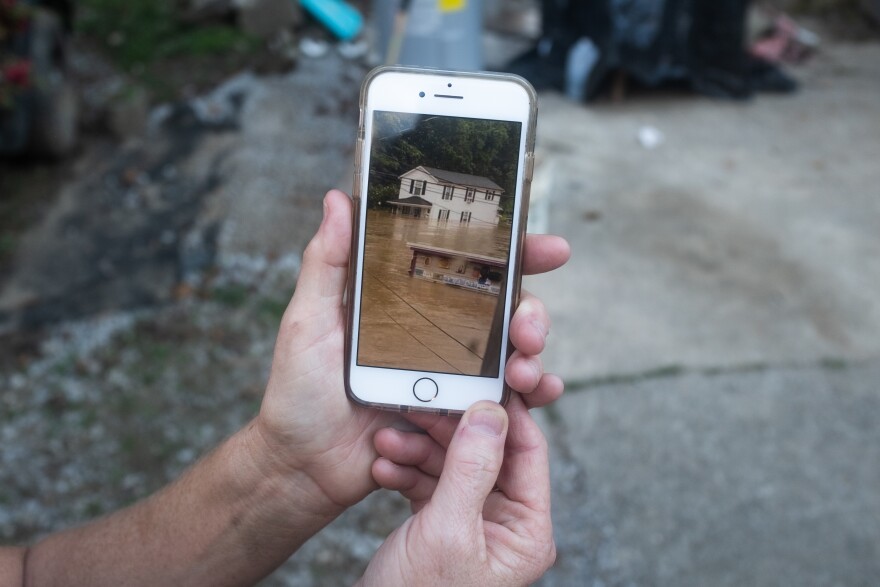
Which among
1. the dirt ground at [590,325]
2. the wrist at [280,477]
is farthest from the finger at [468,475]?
the dirt ground at [590,325]

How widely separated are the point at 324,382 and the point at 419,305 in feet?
0.82

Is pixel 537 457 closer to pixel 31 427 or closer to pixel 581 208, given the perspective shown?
pixel 31 427

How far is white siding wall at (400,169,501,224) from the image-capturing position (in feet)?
4.85

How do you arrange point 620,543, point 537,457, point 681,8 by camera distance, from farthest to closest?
point 681,8 < point 620,543 < point 537,457

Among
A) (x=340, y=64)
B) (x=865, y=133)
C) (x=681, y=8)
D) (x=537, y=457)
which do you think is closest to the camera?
(x=537, y=457)

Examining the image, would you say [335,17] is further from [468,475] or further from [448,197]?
[468,475]

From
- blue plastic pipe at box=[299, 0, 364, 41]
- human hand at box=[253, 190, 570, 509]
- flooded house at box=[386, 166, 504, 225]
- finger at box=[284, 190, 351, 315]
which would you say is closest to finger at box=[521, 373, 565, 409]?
human hand at box=[253, 190, 570, 509]

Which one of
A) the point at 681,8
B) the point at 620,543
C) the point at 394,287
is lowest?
the point at 620,543

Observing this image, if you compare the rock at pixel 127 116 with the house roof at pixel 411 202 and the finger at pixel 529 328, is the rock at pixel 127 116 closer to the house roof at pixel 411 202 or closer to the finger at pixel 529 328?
the house roof at pixel 411 202

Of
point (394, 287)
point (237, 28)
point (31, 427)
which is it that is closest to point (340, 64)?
point (237, 28)

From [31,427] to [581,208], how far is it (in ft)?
A: 9.29

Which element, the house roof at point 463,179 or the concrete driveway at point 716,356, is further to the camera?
the concrete driveway at point 716,356

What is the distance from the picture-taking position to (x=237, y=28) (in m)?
6.16

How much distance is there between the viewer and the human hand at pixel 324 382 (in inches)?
59.6
